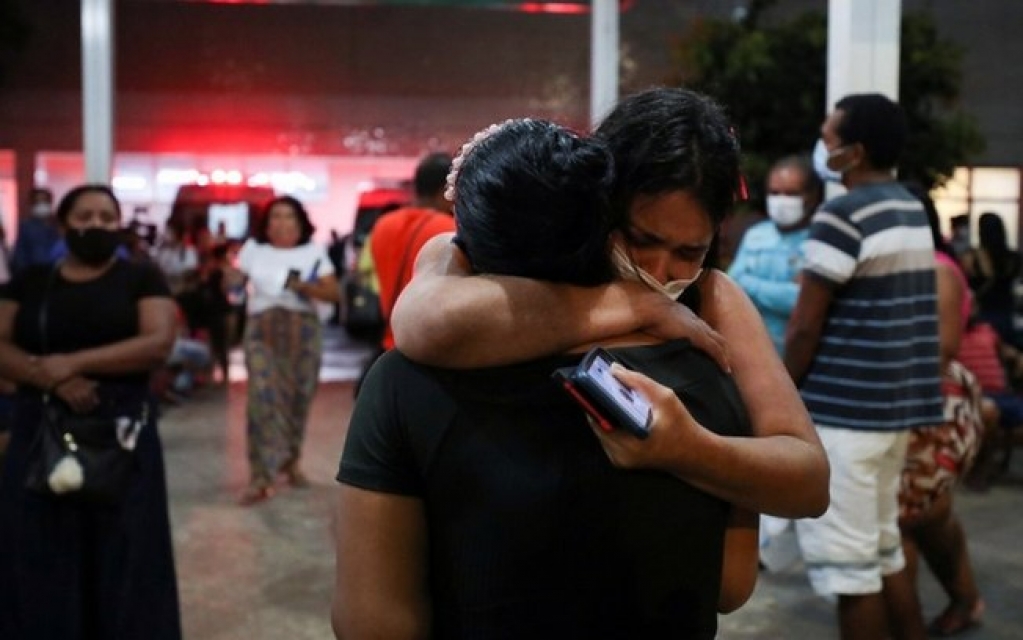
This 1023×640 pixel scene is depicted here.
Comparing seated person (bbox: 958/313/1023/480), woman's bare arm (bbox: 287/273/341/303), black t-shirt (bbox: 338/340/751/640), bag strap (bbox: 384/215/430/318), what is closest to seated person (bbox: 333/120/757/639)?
black t-shirt (bbox: 338/340/751/640)

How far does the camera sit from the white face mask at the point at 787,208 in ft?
17.6

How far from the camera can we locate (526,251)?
4.89ft

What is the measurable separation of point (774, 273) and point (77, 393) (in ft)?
9.84

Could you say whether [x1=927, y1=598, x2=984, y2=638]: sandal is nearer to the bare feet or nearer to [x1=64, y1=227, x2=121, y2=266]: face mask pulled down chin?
[x1=64, y1=227, x2=121, y2=266]: face mask pulled down chin

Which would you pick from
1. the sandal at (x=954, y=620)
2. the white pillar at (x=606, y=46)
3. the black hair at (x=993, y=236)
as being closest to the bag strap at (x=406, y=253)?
the sandal at (x=954, y=620)

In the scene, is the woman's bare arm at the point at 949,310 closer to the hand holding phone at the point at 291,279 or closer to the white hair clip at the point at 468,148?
the white hair clip at the point at 468,148

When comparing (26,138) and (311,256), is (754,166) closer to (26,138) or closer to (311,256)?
(311,256)

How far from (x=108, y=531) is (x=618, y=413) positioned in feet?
9.48

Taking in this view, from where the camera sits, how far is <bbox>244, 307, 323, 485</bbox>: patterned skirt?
7.09 meters

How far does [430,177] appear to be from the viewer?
467 centimetres

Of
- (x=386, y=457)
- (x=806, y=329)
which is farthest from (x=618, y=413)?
(x=806, y=329)

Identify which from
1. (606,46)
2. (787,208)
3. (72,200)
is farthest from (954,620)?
(606,46)

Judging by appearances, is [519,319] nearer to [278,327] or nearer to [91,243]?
[91,243]

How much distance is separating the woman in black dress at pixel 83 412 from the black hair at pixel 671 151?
8.62ft
